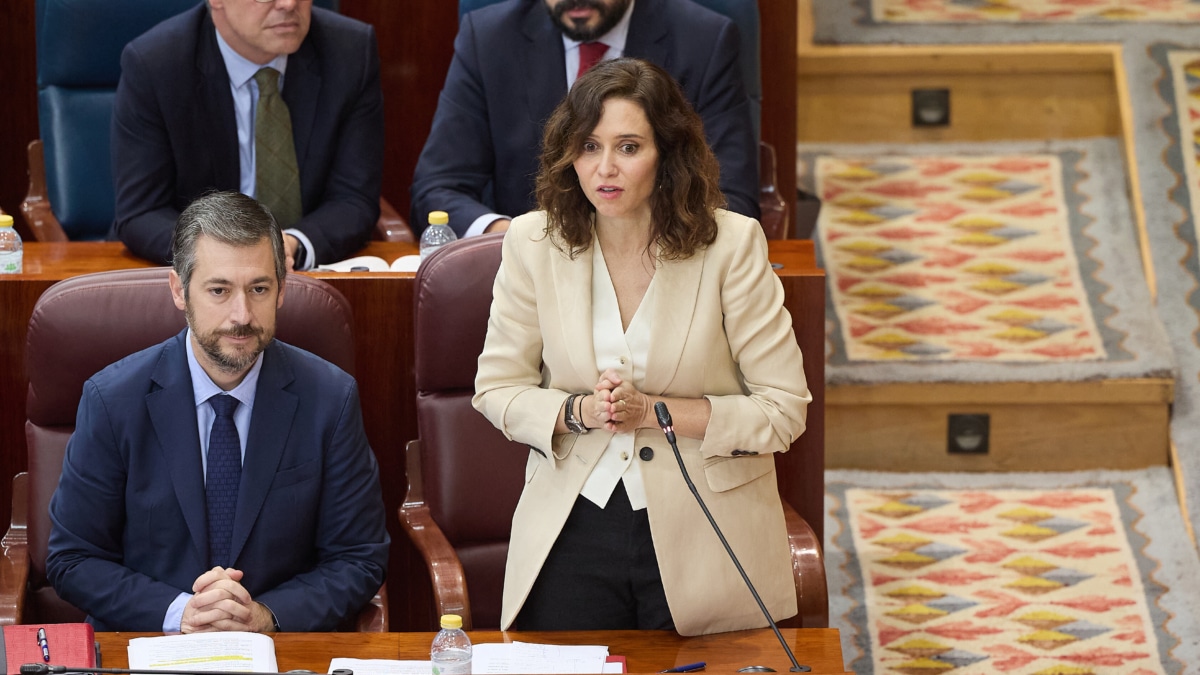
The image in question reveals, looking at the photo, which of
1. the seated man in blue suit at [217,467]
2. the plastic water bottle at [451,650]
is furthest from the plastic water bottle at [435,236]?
the plastic water bottle at [451,650]

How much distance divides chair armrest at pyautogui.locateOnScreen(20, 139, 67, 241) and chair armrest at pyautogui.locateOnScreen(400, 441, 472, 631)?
1.06 metres

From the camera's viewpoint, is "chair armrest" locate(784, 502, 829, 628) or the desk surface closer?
"chair armrest" locate(784, 502, 829, 628)

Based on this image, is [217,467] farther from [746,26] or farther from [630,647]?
[746,26]

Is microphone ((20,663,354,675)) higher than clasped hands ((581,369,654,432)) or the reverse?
the reverse

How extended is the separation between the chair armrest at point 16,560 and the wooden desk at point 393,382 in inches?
5.5

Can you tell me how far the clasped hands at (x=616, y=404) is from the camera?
4.98ft

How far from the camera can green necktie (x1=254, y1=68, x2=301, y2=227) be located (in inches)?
97.4

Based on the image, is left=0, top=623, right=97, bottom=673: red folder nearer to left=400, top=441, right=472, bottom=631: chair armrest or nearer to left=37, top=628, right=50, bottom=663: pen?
left=37, top=628, right=50, bottom=663: pen

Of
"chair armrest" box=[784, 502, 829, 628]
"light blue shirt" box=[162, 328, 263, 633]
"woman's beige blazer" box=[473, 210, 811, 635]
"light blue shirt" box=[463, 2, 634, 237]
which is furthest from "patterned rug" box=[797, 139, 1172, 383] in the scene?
"light blue shirt" box=[162, 328, 263, 633]

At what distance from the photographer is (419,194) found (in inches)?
99.7

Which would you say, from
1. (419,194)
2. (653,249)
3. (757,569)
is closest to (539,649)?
(757,569)

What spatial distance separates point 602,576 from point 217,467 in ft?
1.47

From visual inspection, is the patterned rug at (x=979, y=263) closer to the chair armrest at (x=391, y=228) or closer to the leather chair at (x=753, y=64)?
the leather chair at (x=753, y=64)

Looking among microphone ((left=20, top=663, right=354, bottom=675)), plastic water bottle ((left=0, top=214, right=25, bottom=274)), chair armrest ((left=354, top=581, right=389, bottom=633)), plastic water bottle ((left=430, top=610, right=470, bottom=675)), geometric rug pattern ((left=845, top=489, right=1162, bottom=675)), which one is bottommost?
geometric rug pattern ((left=845, top=489, right=1162, bottom=675))
